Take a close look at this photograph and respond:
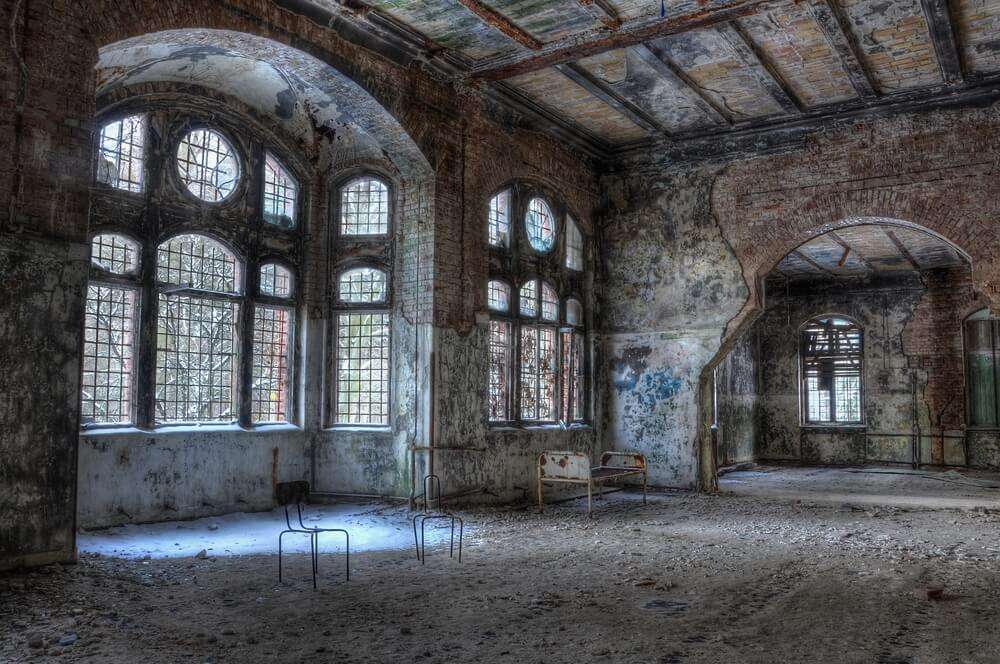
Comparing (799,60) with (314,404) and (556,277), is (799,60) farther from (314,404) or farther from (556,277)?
(314,404)

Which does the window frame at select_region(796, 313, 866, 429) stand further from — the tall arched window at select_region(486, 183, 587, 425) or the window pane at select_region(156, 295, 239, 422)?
the window pane at select_region(156, 295, 239, 422)

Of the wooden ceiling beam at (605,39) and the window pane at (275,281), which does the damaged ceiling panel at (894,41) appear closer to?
the wooden ceiling beam at (605,39)

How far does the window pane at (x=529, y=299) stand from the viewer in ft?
39.9

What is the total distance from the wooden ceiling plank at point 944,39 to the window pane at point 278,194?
7.93 metres

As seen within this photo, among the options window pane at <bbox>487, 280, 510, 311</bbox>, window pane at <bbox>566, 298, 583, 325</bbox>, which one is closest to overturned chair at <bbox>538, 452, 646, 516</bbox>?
window pane at <bbox>487, 280, 510, 311</bbox>

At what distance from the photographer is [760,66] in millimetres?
10070

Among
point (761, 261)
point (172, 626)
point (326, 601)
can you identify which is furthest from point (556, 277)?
point (172, 626)

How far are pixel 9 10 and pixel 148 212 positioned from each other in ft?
10.0

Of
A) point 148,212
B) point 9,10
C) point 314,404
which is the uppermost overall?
point 9,10

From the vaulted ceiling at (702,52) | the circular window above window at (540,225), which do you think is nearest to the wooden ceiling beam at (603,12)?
the vaulted ceiling at (702,52)

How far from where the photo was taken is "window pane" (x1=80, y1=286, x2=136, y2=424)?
8.34m

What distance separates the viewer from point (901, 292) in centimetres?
1991

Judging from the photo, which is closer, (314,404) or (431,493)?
(431,493)

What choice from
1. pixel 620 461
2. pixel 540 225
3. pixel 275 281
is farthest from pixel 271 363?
pixel 620 461
